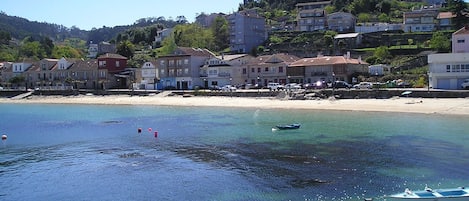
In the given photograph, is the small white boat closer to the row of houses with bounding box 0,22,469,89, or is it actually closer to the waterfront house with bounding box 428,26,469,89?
the waterfront house with bounding box 428,26,469,89

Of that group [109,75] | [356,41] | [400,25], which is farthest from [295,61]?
[400,25]

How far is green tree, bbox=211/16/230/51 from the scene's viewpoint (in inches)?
4690

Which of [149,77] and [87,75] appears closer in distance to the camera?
[149,77]

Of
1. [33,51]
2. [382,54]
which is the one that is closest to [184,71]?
[382,54]

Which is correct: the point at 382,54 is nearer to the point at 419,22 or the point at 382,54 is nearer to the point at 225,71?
the point at 225,71

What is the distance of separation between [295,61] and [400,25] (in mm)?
40461

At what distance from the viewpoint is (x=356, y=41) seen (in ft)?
308

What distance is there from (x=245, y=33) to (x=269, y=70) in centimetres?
3972

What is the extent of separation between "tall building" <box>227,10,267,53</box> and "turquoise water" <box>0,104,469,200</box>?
228 feet

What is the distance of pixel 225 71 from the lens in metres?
77.9

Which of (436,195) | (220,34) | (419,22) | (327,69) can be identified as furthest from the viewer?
(220,34)

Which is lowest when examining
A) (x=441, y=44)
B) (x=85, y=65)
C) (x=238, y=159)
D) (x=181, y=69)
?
(x=238, y=159)

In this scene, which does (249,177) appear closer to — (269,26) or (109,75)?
(109,75)

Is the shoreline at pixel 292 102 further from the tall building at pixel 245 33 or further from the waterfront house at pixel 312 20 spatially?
the waterfront house at pixel 312 20
